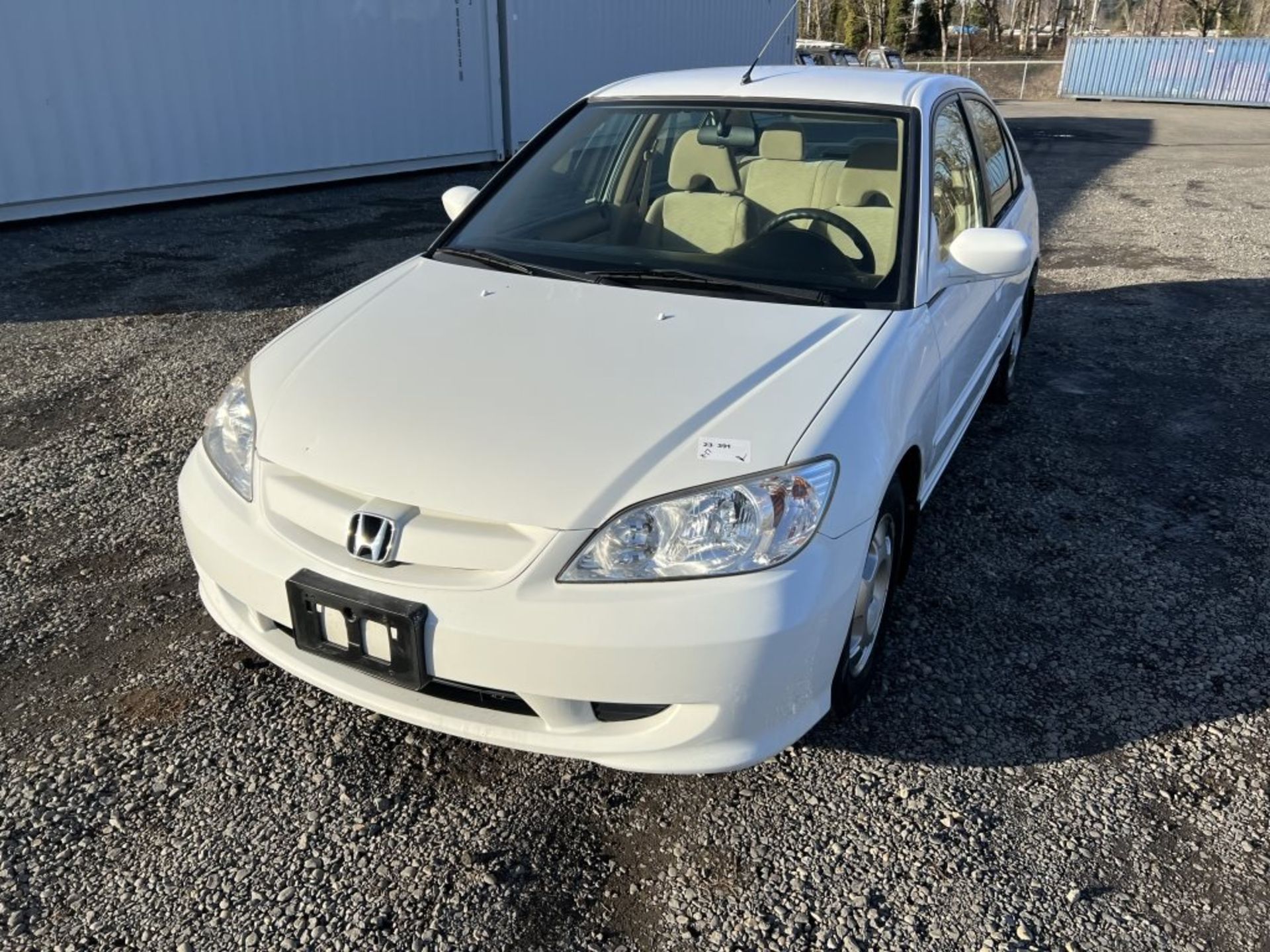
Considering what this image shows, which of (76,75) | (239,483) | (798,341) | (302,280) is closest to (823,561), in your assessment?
(798,341)

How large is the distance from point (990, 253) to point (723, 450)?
130cm

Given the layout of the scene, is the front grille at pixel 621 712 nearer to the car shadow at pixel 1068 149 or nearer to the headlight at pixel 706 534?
the headlight at pixel 706 534

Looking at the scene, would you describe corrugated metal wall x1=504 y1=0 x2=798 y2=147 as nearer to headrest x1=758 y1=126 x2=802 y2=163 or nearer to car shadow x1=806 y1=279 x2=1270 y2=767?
car shadow x1=806 y1=279 x2=1270 y2=767

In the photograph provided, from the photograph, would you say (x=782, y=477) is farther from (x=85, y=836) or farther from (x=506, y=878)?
(x=85, y=836)

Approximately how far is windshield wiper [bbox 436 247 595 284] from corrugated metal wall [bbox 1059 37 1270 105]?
34202 millimetres

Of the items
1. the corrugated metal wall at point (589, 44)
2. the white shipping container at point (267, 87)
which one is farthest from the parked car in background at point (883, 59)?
the white shipping container at point (267, 87)

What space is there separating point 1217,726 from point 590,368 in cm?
195

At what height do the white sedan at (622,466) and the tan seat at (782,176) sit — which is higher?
the tan seat at (782,176)

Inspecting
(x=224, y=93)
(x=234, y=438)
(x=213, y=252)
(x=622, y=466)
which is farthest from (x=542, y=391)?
(x=224, y=93)

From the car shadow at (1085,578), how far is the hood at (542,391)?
93 cm

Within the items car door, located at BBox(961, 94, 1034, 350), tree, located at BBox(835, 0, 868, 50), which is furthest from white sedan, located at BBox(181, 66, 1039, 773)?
tree, located at BBox(835, 0, 868, 50)

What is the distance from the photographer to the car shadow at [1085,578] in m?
2.62

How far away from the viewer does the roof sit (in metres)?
3.33

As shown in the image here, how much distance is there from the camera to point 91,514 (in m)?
3.57
